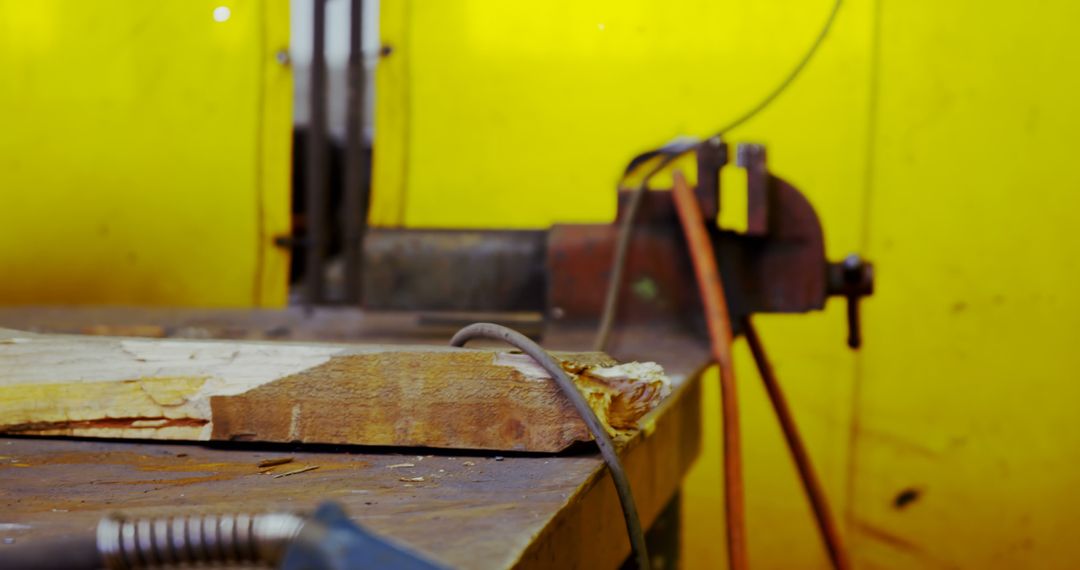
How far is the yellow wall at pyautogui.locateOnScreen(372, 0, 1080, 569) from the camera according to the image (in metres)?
1.88

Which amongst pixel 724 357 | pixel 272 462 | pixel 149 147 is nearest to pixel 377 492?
pixel 272 462

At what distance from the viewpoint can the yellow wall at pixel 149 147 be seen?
2191 millimetres

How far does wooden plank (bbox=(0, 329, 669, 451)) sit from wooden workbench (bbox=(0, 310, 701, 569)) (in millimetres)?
15

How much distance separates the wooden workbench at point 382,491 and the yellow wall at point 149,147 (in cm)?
157

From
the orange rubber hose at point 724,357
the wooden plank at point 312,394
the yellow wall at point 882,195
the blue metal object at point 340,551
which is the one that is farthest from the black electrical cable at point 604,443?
the yellow wall at point 882,195

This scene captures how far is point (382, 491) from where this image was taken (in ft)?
1.87

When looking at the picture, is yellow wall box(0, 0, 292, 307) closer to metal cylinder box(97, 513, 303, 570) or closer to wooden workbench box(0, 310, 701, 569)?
wooden workbench box(0, 310, 701, 569)

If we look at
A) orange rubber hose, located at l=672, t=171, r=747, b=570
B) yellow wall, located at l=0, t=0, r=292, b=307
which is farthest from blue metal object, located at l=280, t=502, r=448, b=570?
yellow wall, located at l=0, t=0, r=292, b=307

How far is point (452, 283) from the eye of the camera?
4.58 ft

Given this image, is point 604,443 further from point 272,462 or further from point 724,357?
point 724,357

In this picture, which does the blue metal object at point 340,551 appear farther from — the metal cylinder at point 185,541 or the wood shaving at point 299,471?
the wood shaving at point 299,471

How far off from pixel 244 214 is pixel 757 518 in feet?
4.55

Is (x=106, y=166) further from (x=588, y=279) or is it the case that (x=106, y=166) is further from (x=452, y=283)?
(x=588, y=279)

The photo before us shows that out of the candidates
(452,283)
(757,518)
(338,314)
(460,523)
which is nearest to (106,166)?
(338,314)
